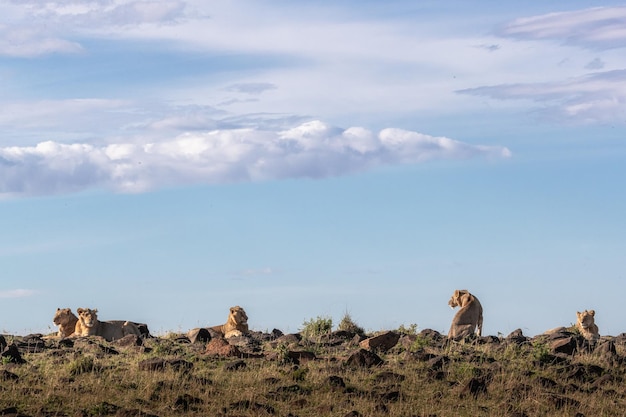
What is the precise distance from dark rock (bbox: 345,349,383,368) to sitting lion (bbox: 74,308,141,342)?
8.67 metres

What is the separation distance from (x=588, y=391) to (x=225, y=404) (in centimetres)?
738

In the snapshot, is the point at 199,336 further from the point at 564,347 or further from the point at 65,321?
the point at 564,347

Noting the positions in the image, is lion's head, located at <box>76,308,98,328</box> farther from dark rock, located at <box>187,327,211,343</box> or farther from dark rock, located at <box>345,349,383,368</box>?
dark rock, located at <box>345,349,383,368</box>

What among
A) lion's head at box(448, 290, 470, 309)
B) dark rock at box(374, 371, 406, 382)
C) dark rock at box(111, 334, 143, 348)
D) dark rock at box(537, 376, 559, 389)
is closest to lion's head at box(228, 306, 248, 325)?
dark rock at box(111, 334, 143, 348)

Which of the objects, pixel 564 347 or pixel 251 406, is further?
pixel 564 347

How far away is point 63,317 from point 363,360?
1153 centimetres

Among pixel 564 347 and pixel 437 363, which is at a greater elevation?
pixel 564 347

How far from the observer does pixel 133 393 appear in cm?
2138

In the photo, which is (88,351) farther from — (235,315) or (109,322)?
(235,315)

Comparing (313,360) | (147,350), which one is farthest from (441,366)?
(147,350)

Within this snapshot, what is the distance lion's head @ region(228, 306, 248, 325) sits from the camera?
32781 mm

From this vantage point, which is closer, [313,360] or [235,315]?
[313,360]

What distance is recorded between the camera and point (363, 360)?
2400 cm

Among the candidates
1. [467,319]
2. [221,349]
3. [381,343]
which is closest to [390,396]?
[381,343]
